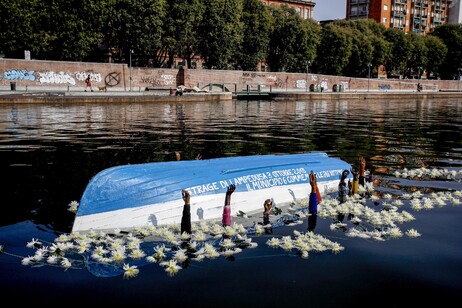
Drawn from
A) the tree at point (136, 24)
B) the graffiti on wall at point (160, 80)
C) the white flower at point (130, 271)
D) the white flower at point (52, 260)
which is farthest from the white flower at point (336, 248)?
the graffiti on wall at point (160, 80)

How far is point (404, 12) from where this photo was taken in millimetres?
170375

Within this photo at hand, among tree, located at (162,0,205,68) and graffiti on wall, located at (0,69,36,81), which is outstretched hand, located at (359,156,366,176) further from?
tree, located at (162,0,205,68)

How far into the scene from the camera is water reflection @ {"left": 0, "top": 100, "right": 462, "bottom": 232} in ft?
54.1

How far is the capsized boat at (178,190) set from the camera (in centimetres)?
1159

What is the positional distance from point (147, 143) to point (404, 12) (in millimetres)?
167617

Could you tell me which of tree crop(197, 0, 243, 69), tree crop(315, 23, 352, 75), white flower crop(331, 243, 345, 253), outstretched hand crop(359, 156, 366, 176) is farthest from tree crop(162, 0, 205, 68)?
white flower crop(331, 243, 345, 253)

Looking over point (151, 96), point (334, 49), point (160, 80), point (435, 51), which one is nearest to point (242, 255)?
point (151, 96)

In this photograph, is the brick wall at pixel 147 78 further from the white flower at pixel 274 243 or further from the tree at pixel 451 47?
the white flower at pixel 274 243

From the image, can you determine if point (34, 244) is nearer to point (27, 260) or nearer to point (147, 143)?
point (27, 260)

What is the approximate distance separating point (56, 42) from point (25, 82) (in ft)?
26.6

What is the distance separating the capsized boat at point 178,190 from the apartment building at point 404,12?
159155 mm

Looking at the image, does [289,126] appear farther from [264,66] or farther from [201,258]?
[264,66]

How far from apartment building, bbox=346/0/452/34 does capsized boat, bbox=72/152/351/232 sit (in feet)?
522

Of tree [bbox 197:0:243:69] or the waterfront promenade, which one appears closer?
the waterfront promenade
